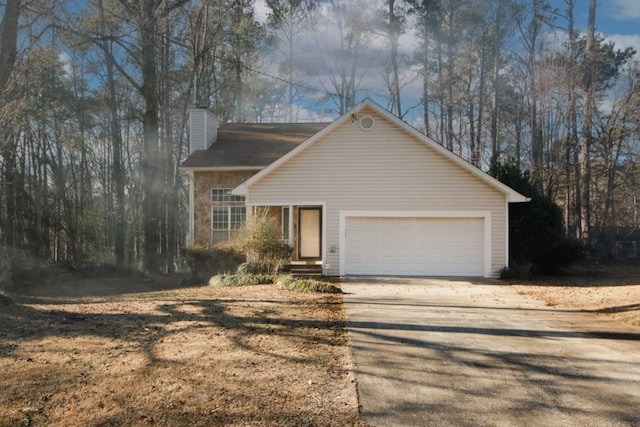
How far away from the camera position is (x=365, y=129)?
15.6 m

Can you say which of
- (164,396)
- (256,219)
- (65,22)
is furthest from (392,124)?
(164,396)

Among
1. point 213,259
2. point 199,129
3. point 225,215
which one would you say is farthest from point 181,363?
point 199,129

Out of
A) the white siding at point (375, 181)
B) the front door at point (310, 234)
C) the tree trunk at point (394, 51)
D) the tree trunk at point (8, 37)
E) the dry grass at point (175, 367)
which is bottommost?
the dry grass at point (175, 367)

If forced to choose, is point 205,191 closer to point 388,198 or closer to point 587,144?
point 388,198

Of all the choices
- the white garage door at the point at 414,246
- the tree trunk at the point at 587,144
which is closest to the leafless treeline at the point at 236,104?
the tree trunk at the point at 587,144

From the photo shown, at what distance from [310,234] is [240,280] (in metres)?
5.00

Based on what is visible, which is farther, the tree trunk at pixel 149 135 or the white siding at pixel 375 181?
the tree trunk at pixel 149 135

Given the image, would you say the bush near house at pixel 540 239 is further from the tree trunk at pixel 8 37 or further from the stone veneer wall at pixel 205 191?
the tree trunk at pixel 8 37

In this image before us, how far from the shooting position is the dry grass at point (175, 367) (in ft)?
13.8

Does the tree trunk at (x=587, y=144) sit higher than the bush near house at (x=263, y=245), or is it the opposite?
the tree trunk at (x=587, y=144)

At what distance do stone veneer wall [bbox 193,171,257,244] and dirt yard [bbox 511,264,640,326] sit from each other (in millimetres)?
10659

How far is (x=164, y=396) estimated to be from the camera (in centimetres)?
456

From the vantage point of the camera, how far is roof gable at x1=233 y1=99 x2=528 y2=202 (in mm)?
14953

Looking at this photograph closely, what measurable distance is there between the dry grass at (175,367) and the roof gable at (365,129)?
7.17 metres
